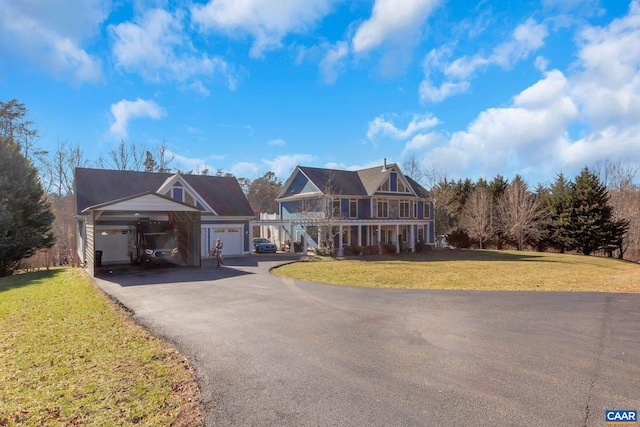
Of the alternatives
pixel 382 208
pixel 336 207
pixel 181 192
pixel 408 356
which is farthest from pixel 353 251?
pixel 408 356

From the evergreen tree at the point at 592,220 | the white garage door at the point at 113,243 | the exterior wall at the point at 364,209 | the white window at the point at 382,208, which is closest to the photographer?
the white garage door at the point at 113,243

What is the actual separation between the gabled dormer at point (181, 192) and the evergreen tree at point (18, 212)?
6.78 meters

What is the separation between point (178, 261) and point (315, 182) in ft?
46.8

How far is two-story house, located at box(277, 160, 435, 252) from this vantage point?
1198 inches

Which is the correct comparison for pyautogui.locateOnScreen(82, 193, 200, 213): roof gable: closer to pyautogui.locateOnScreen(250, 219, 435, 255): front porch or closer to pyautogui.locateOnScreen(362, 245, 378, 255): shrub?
pyautogui.locateOnScreen(250, 219, 435, 255): front porch

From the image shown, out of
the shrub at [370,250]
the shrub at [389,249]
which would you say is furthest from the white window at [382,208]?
the shrub at [370,250]

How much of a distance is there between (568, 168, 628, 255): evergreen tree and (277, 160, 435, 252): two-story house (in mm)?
13217

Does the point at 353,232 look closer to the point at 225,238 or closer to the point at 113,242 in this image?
the point at 225,238

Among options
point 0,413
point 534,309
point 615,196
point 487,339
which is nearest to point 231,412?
point 0,413

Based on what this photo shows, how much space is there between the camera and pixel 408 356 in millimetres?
5859

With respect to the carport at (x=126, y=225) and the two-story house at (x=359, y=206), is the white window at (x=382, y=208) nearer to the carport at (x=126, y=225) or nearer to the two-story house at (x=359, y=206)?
the two-story house at (x=359, y=206)

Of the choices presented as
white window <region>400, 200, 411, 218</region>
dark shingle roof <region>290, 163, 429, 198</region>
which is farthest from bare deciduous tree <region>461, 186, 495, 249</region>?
dark shingle roof <region>290, 163, 429, 198</region>

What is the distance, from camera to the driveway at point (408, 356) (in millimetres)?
4160

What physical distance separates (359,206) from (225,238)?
13152mm
